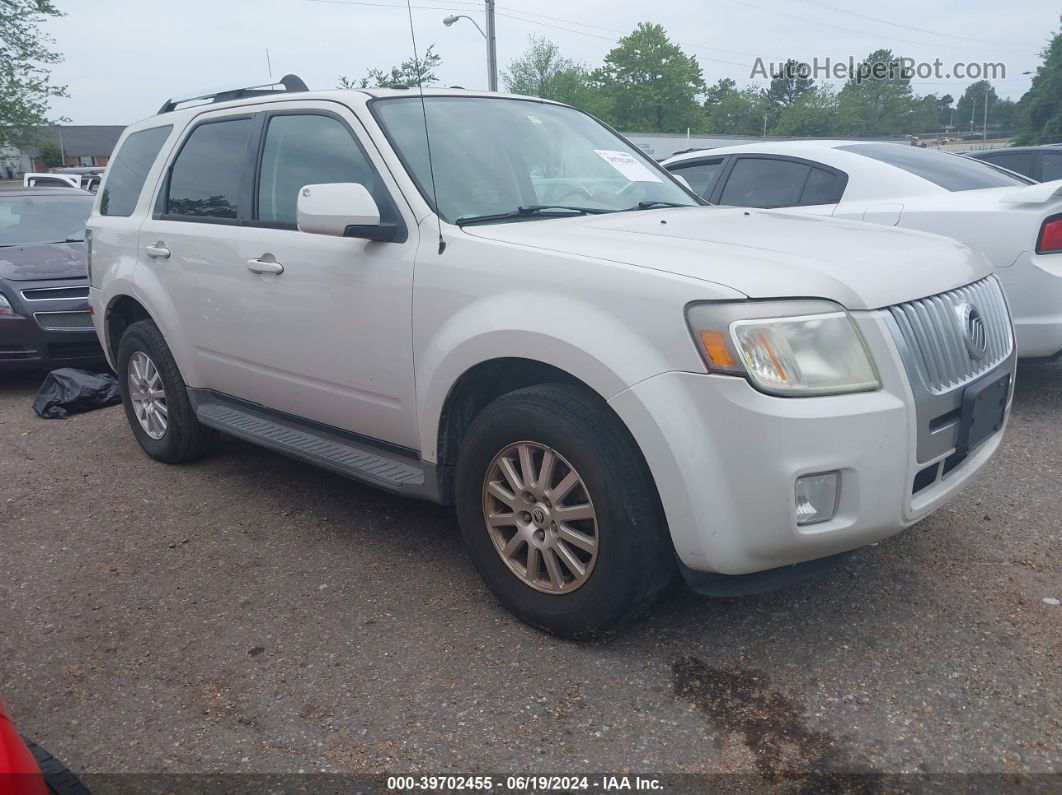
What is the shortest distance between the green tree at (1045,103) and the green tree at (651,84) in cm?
2909

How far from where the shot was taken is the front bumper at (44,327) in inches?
267

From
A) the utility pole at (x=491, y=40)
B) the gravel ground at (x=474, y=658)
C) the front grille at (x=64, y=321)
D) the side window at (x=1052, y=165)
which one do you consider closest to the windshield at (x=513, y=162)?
the gravel ground at (x=474, y=658)

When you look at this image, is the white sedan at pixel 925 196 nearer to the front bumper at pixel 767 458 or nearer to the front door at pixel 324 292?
the front bumper at pixel 767 458

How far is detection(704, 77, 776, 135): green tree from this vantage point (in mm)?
80875

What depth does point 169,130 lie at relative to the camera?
4.80 m

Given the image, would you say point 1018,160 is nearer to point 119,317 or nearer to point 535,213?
point 535,213

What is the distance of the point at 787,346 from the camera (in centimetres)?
244

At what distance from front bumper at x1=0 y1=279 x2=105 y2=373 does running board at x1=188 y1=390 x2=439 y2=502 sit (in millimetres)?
3011

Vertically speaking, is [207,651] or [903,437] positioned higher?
[903,437]

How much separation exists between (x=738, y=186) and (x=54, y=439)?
496 cm

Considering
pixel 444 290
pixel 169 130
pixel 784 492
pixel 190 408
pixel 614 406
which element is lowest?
pixel 190 408

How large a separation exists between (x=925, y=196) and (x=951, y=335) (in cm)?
304

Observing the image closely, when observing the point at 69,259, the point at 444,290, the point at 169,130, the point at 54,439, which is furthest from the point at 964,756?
the point at 69,259

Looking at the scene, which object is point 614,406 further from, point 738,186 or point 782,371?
point 738,186
